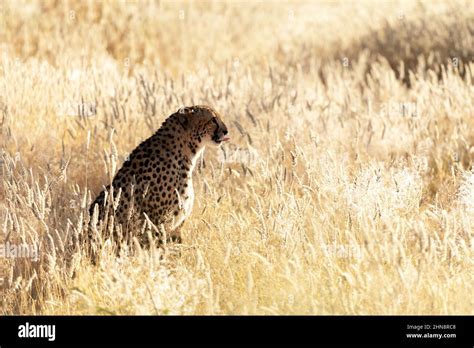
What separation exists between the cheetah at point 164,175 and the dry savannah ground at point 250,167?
0.51 feet

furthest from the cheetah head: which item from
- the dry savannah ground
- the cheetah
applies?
the dry savannah ground

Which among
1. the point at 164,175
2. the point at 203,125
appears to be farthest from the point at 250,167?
the point at 164,175

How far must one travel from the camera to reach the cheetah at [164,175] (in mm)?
4055

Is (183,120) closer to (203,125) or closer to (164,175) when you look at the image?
(203,125)

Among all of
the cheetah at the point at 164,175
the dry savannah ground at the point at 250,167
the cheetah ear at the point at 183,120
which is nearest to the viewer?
the dry savannah ground at the point at 250,167

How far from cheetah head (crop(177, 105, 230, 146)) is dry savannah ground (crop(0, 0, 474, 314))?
249 millimetres

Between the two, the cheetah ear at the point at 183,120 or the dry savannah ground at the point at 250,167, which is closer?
the dry savannah ground at the point at 250,167

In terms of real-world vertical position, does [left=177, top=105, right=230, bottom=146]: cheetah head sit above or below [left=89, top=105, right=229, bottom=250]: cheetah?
above

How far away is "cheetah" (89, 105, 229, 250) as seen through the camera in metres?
4.05

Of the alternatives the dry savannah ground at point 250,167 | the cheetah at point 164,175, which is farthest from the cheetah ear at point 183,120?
the dry savannah ground at point 250,167

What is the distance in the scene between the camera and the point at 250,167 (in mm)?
5234

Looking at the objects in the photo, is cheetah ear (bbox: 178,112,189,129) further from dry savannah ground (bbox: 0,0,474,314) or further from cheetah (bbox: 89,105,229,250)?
dry savannah ground (bbox: 0,0,474,314)

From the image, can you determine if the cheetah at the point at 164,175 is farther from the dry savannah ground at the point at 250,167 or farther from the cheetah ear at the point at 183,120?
the dry savannah ground at the point at 250,167

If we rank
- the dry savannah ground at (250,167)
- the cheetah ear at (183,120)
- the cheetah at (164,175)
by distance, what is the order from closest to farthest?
the dry savannah ground at (250,167), the cheetah at (164,175), the cheetah ear at (183,120)
